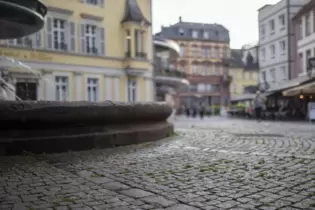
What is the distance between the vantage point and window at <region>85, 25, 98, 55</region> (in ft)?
90.6

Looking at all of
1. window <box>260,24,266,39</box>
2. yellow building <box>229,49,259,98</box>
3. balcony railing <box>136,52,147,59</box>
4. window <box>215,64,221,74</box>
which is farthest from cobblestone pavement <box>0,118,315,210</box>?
yellow building <box>229,49,259,98</box>

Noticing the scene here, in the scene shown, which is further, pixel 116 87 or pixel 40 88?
pixel 116 87

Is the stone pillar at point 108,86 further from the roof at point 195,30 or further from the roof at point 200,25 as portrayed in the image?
the roof at point 200,25

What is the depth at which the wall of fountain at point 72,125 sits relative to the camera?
6.26 m

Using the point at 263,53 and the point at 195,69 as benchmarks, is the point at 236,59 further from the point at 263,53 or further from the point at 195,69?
the point at 263,53

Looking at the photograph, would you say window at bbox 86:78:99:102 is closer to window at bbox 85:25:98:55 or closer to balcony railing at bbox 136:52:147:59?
window at bbox 85:25:98:55

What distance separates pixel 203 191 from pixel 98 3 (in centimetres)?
2689

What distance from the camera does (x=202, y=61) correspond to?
7206 cm

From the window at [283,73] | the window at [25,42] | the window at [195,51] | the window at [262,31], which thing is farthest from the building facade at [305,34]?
the window at [195,51]

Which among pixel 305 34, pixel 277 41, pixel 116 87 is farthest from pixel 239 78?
pixel 116 87

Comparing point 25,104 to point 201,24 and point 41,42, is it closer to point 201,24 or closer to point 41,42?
point 41,42

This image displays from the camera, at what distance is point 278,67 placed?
38438 millimetres

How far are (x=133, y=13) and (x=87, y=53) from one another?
591cm

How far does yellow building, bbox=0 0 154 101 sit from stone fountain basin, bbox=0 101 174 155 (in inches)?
637
